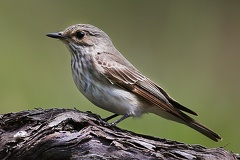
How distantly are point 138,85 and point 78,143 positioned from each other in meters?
1.08

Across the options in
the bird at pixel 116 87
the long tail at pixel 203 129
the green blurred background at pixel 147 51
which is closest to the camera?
the bird at pixel 116 87

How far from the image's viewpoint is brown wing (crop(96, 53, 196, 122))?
17.1 feet

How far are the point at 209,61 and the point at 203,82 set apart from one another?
1.42 ft

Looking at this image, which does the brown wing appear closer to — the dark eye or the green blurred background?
the dark eye

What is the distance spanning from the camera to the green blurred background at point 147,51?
7.04 meters

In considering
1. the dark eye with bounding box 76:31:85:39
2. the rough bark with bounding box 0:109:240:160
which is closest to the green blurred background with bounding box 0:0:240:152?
→ the dark eye with bounding box 76:31:85:39

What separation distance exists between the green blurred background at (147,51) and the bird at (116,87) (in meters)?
1.32

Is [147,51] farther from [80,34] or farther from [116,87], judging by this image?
[116,87]

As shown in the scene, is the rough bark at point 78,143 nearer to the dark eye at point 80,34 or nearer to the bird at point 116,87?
the bird at point 116,87

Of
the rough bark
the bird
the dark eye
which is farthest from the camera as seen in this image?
the dark eye

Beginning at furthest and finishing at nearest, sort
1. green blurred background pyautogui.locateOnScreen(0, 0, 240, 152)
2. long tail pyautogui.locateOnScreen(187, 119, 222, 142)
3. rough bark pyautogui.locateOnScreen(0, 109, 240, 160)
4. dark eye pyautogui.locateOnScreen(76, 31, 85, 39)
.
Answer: green blurred background pyautogui.locateOnScreen(0, 0, 240, 152) → dark eye pyautogui.locateOnScreen(76, 31, 85, 39) → long tail pyautogui.locateOnScreen(187, 119, 222, 142) → rough bark pyautogui.locateOnScreen(0, 109, 240, 160)

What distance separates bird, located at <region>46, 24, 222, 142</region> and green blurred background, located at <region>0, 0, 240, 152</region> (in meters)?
1.32

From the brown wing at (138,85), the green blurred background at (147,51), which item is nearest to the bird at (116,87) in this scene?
the brown wing at (138,85)

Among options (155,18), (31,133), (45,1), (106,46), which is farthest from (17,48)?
(31,133)
